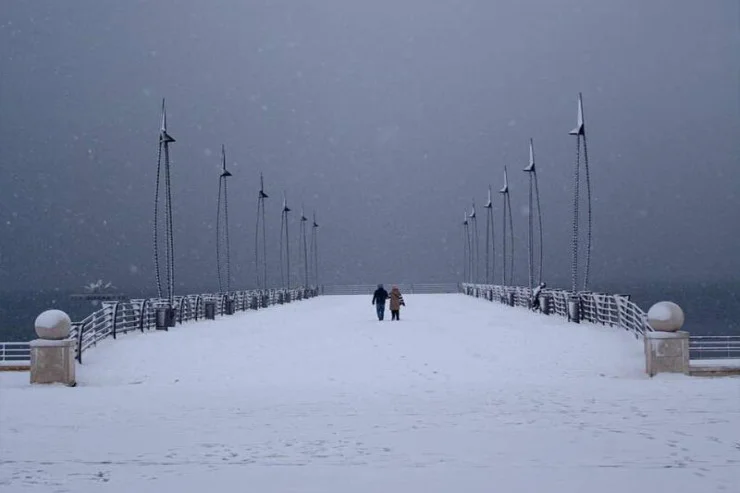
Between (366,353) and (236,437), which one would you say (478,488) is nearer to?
(236,437)

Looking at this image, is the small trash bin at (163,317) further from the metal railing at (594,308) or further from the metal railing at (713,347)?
the metal railing at (713,347)

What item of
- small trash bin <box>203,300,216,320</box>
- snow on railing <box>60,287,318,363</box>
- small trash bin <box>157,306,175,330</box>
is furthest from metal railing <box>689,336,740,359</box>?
small trash bin <box>203,300,216,320</box>

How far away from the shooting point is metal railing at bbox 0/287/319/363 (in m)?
20.8

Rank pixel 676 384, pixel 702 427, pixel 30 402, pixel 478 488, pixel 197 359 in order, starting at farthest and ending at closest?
1. pixel 197 359
2. pixel 676 384
3. pixel 30 402
4. pixel 702 427
5. pixel 478 488

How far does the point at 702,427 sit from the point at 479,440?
8.83 feet

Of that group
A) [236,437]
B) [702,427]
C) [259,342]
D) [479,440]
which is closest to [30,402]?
[236,437]

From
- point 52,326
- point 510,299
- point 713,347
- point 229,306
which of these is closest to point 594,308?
point 52,326

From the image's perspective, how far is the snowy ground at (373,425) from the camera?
7926 millimetres

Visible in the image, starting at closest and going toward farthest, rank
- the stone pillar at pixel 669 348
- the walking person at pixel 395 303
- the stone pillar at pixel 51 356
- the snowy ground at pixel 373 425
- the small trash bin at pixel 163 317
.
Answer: the snowy ground at pixel 373 425 < the stone pillar at pixel 51 356 < the stone pillar at pixel 669 348 < the small trash bin at pixel 163 317 < the walking person at pixel 395 303

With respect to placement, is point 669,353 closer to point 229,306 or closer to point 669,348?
point 669,348

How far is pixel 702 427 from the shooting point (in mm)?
10320

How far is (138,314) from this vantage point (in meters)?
29.5

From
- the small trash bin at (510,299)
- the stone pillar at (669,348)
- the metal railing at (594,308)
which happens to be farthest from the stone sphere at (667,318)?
the small trash bin at (510,299)

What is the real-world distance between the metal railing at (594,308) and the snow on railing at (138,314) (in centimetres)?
1223
